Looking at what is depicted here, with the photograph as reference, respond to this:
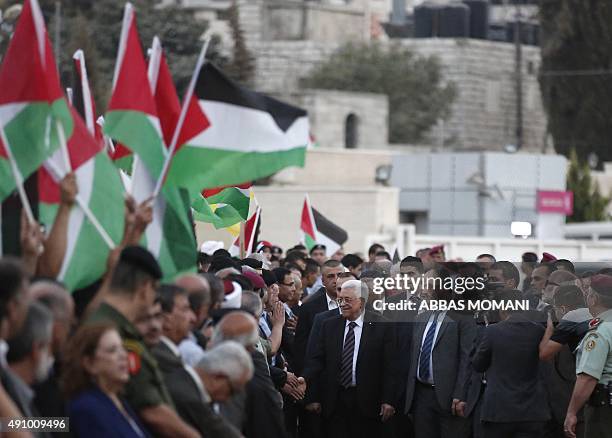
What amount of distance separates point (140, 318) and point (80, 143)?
69.3 inches

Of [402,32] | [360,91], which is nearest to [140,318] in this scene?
[360,91]

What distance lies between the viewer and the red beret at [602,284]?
1410 cm

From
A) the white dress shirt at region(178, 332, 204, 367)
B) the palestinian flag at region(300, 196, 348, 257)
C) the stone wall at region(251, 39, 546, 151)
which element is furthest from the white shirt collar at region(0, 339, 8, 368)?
the stone wall at region(251, 39, 546, 151)

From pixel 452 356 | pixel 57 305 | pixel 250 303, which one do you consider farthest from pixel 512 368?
pixel 57 305

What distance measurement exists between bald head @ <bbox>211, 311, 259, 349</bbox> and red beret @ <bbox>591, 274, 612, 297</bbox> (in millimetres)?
3949

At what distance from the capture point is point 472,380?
15766mm

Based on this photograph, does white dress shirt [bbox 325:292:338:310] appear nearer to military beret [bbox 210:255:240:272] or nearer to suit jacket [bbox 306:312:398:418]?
suit jacket [bbox 306:312:398:418]

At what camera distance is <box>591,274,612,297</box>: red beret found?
46.3ft

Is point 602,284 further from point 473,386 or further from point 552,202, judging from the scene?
point 552,202

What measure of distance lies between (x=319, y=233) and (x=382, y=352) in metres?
11.9

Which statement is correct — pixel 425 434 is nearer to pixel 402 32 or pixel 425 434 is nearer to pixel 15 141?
pixel 15 141

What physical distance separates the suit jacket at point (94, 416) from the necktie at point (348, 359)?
23.5 ft

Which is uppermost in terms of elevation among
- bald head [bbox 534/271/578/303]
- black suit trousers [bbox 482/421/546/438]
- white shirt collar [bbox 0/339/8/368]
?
white shirt collar [bbox 0/339/8/368]

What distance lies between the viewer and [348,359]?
1616 centimetres
